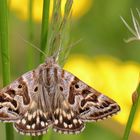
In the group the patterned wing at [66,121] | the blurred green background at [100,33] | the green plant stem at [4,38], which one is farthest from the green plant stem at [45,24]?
the blurred green background at [100,33]

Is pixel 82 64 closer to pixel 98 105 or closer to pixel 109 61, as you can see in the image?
pixel 109 61

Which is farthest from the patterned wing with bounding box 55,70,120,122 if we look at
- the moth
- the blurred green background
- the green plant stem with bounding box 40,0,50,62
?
the blurred green background

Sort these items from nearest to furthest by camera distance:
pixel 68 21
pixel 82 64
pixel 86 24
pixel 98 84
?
pixel 68 21
pixel 98 84
pixel 82 64
pixel 86 24

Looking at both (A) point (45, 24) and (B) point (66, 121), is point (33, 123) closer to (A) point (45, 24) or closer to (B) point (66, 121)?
(B) point (66, 121)

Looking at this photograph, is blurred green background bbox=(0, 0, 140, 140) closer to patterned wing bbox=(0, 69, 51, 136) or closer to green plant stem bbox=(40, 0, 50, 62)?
patterned wing bbox=(0, 69, 51, 136)

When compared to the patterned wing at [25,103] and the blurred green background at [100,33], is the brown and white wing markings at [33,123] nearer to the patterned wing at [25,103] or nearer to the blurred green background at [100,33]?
the patterned wing at [25,103]

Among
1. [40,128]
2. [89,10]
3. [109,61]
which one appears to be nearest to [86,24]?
[89,10]

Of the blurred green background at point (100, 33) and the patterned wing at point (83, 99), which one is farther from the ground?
the blurred green background at point (100, 33)

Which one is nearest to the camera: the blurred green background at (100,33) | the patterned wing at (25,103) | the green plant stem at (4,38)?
the green plant stem at (4,38)

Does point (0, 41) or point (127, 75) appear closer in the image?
point (0, 41)

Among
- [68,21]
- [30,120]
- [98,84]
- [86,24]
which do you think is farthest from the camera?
[86,24]
